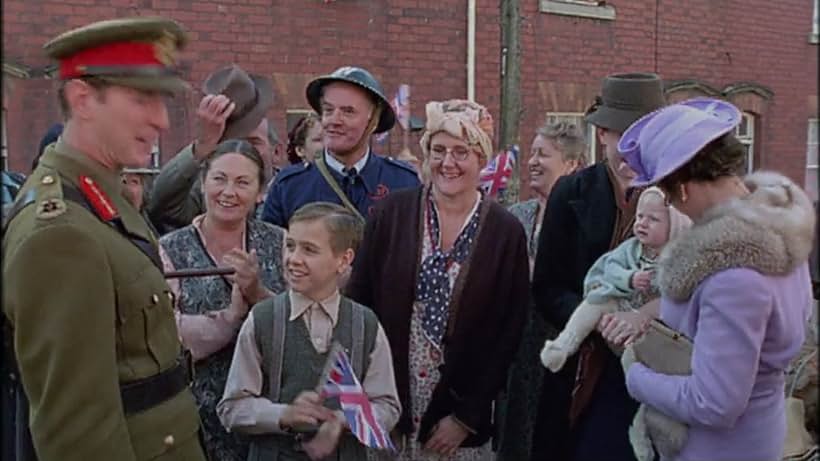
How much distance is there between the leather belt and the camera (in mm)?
2217

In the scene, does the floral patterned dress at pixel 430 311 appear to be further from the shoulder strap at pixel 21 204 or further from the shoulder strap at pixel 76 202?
the shoulder strap at pixel 21 204

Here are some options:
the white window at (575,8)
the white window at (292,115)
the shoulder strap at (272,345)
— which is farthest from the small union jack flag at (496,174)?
the white window at (575,8)

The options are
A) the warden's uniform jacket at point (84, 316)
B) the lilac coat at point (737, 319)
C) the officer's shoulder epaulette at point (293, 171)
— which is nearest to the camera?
the warden's uniform jacket at point (84, 316)

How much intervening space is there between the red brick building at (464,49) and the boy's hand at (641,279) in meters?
4.60

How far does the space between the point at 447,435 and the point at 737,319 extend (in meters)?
1.33

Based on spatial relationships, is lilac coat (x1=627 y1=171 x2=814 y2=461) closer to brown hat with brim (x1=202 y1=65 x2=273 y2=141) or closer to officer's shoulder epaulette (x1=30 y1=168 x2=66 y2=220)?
officer's shoulder epaulette (x1=30 y1=168 x2=66 y2=220)

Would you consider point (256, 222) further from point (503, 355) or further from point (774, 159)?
point (774, 159)

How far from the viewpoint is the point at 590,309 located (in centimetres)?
319

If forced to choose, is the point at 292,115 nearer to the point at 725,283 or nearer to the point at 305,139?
the point at 305,139

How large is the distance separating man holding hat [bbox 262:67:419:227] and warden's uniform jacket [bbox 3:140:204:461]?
1566 millimetres

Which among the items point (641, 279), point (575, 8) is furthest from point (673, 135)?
point (575, 8)

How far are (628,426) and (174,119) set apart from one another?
5408 millimetres

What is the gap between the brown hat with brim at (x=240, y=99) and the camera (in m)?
4.22

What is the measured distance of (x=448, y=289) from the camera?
3.28m
